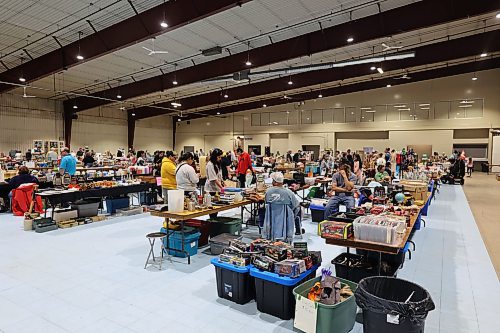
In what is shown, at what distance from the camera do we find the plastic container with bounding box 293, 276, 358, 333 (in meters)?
2.30

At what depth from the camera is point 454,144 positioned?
57.3 feet

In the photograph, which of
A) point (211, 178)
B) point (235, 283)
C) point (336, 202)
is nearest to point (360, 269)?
point (235, 283)

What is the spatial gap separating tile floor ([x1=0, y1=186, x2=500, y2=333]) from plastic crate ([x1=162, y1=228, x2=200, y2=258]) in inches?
5.6

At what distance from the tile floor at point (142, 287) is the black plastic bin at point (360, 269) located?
0.50 meters

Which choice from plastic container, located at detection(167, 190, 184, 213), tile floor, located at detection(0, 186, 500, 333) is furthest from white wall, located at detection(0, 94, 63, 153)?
plastic container, located at detection(167, 190, 184, 213)

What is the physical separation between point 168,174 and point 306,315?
401 centimetres

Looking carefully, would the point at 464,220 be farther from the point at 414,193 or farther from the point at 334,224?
the point at 334,224

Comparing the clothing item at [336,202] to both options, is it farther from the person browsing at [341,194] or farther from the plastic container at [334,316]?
the plastic container at [334,316]

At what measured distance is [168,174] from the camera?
5.74 meters

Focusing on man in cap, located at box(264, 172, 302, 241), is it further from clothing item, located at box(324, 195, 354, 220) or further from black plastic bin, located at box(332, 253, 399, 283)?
clothing item, located at box(324, 195, 354, 220)

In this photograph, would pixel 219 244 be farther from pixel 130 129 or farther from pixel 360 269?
pixel 130 129

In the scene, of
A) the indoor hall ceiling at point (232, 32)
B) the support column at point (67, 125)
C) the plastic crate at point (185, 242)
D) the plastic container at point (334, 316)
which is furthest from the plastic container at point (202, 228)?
the support column at point (67, 125)

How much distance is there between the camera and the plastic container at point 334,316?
90.5 inches

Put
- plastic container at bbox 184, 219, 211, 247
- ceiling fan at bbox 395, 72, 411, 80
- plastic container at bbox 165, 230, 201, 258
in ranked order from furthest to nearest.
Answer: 1. ceiling fan at bbox 395, 72, 411, 80
2. plastic container at bbox 184, 219, 211, 247
3. plastic container at bbox 165, 230, 201, 258
